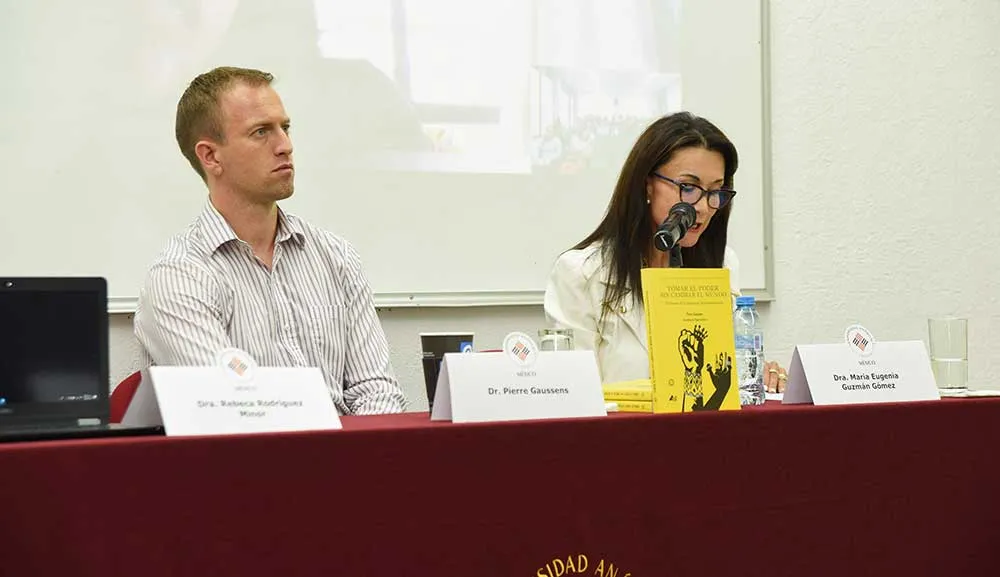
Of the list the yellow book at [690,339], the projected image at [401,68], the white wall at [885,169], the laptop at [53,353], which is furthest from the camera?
the white wall at [885,169]

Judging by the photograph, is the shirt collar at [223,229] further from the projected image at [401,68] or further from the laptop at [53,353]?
the laptop at [53,353]

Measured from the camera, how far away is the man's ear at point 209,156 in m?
2.34

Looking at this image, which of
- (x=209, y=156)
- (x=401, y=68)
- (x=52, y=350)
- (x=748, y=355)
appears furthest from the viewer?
(x=401, y=68)

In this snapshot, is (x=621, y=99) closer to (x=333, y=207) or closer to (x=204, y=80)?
(x=333, y=207)

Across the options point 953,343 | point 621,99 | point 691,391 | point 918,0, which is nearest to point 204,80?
point 621,99

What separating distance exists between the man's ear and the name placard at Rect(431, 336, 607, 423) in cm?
118

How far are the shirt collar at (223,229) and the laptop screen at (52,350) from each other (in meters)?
0.91

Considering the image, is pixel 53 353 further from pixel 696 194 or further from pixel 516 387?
pixel 696 194

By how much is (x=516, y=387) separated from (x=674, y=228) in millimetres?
413

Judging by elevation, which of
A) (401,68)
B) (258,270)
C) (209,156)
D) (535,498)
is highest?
(401,68)

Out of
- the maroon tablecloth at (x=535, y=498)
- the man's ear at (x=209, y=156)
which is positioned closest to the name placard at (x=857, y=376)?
the maroon tablecloth at (x=535, y=498)

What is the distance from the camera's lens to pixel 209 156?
2.35 m

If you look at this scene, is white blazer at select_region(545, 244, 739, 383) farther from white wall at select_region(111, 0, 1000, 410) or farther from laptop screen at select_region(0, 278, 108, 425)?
laptop screen at select_region(0, 278, 108, 425)

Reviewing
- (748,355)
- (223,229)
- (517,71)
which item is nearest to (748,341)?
(748,355)
